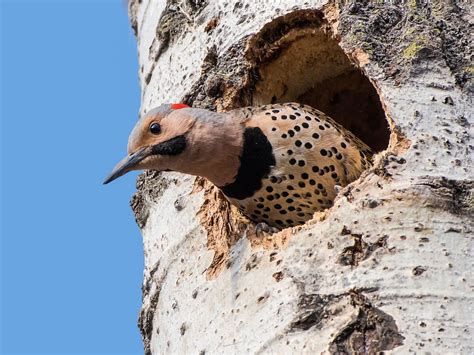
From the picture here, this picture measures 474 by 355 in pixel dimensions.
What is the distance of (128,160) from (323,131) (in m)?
0.79

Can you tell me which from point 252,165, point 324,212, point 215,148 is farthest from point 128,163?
point 324,212

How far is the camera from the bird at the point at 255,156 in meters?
3.79

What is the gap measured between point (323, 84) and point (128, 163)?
1.39 metres

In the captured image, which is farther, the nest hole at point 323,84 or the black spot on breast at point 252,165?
the nest hole at point 323,84

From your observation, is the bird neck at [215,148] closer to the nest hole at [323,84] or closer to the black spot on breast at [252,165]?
the black spot on breast at [252,165]

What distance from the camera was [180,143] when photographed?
387cm

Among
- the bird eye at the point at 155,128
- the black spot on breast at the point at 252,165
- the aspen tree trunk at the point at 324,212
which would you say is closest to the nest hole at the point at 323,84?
the aspen tree trunk at the point at 324,212

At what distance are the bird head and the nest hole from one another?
0.36 meters

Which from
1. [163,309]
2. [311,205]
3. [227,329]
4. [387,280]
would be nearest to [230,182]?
[311,205]

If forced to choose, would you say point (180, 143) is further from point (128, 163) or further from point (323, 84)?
point (323, 84)

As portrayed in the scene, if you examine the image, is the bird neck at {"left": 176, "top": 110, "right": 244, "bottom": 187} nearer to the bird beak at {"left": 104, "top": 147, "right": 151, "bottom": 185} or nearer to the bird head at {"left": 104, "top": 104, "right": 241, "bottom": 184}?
the bird head at {"left": 104, "top": 104, "right": 241, "bottom": 184}

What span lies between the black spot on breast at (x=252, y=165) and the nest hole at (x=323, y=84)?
0.30 meters

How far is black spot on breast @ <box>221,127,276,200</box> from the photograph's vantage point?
3814 millimetres

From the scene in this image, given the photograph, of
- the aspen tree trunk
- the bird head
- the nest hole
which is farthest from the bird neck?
the nest hole
